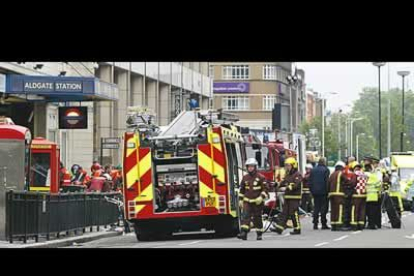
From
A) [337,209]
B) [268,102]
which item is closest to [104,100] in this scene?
[337,209]

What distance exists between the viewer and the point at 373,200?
28938 millimetres

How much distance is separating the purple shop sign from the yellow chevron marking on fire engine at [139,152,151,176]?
94.5m

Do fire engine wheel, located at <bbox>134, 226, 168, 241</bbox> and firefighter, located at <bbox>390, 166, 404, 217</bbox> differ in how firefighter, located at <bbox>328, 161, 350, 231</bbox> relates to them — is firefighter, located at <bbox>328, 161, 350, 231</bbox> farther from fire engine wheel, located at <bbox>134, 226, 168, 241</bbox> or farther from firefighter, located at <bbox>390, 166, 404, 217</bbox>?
fire engine wheel, located at <bbox>134, 226, 168, 241</bbox>

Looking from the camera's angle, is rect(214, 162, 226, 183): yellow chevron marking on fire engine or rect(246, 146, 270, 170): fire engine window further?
rect(246, 146, 270, 170): fire engine window

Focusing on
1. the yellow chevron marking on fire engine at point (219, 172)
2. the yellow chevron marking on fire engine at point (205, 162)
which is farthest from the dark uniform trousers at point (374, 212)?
the yellow chevron marking on fire engine at point (205, 162)

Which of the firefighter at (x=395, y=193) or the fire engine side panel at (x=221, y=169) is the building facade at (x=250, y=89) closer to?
the firefighter at (x=395, y=193)

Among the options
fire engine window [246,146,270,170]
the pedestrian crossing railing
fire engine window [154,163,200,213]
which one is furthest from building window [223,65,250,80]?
fire engine window [154,163,200,213]

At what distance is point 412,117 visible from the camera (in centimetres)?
7588

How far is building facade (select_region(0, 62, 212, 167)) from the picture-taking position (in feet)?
142

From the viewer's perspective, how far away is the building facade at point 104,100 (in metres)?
43.2

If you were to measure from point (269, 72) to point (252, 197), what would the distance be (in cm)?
9760

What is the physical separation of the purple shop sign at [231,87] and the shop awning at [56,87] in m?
78.6
